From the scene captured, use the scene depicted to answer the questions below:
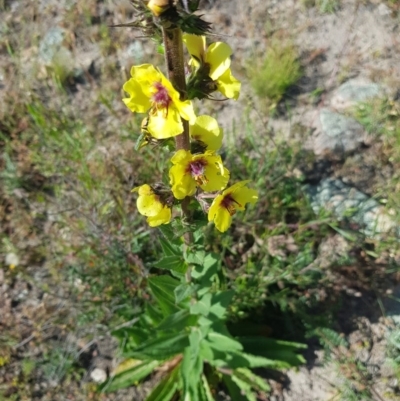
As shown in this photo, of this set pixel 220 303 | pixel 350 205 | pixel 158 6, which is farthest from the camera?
pixel 350 205

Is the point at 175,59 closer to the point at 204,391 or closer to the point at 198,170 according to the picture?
the point at 198,170

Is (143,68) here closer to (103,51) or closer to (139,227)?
(139,227)

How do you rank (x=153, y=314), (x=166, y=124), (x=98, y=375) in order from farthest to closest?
1. (x=98, y=375)
2. (x=153, y=314)
3. (x=166, y=124)

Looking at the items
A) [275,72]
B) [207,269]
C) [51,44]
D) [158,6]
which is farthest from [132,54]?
[158,6]

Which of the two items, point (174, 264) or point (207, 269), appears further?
point (207, 269)

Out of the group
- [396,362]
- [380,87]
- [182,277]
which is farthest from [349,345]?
[380,87]

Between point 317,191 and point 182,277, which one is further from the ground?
point 182,277

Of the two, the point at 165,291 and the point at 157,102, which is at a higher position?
the point at 157,102
